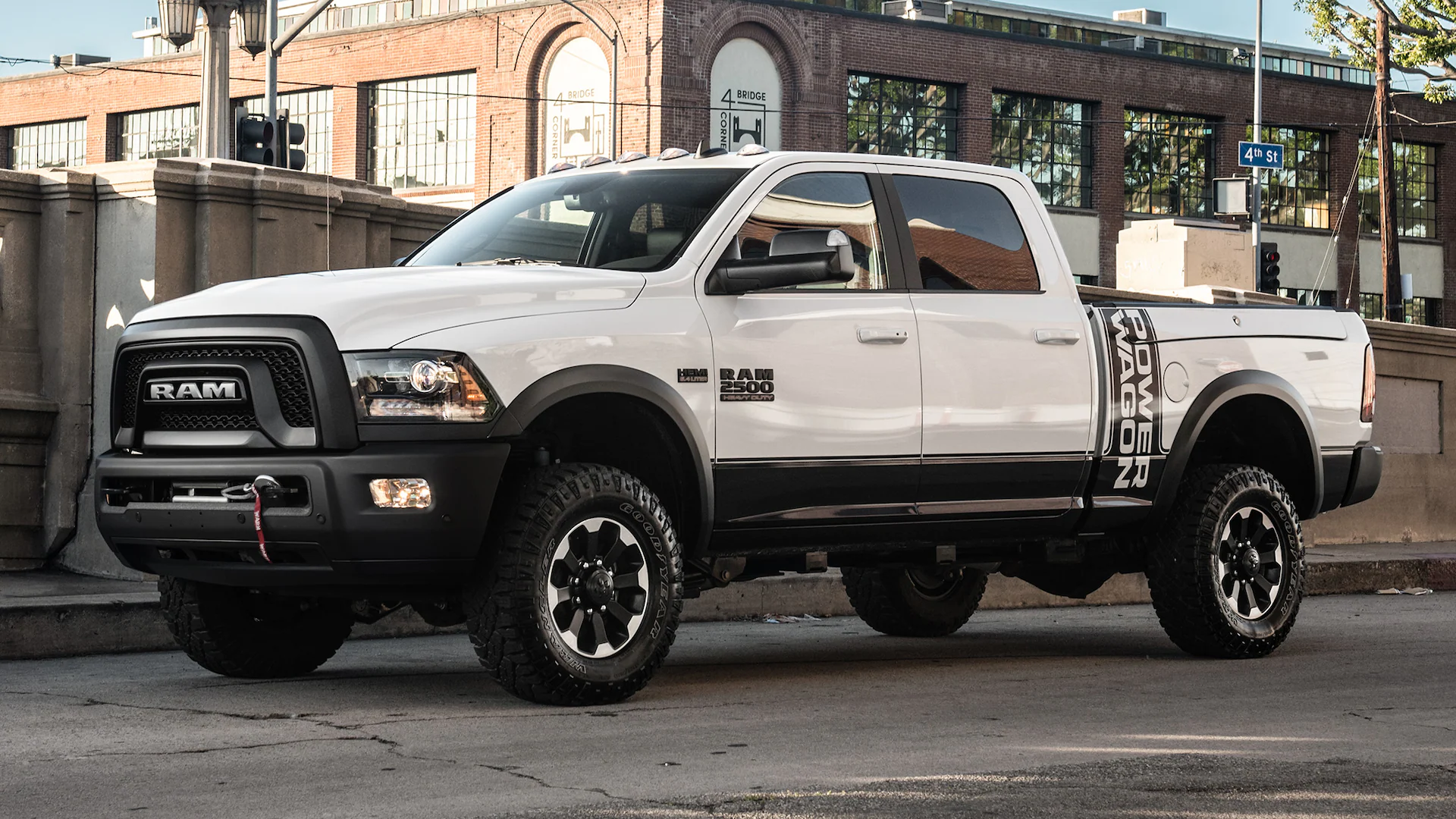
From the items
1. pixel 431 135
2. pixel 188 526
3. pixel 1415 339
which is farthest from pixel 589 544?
pixel 431 135

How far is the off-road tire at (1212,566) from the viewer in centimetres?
901

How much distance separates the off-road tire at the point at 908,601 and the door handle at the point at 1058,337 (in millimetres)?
2003

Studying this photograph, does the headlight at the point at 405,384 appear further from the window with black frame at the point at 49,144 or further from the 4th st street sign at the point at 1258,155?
the window with black frame at the point at 49,144

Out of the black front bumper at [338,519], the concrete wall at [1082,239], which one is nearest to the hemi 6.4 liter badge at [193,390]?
the black front bumper at [338,519]

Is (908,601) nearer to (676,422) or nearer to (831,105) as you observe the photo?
(676,422)

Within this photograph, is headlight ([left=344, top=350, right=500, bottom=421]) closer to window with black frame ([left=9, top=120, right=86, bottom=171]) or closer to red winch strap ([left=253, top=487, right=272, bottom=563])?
red winch strap ([left=253, top=487, right=272, bottom=563])

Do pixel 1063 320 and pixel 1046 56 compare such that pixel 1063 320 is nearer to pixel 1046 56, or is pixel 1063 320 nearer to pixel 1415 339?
pixel 1415 339

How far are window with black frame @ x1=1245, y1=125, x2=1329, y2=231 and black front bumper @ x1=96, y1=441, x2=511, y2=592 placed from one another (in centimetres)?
5389

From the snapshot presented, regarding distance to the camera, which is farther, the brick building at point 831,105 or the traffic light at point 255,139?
the brick building at point 831,105

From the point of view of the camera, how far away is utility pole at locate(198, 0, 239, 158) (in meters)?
18.0

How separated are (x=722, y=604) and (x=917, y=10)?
4360 cm

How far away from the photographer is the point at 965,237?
27.7ft

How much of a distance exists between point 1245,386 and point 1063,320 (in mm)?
1279

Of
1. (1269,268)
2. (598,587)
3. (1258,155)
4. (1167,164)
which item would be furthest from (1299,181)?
(598,587)
